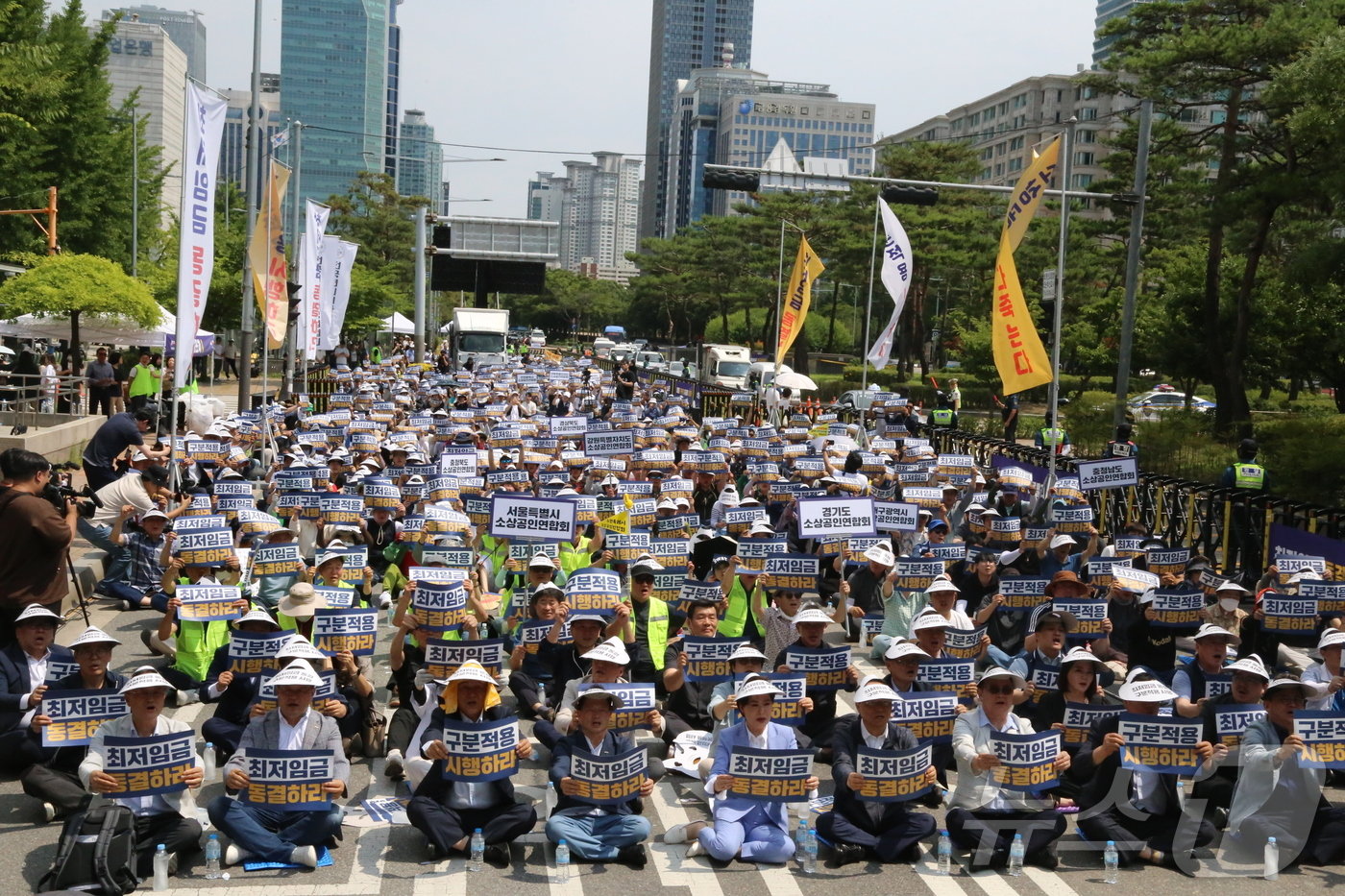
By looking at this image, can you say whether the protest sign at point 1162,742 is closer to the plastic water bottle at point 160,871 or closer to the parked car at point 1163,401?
the plastic water bottle at point 160,871

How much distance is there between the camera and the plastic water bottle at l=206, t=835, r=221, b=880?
24.7ft

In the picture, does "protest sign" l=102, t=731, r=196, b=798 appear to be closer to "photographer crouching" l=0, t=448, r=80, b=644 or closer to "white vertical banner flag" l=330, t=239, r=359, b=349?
"photographer crouching" l=0, t=448, r=80, b=644

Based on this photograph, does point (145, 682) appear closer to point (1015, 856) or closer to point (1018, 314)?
point (1015, 856)

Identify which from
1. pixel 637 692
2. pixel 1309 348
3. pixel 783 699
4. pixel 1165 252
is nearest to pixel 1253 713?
pixel 783 699

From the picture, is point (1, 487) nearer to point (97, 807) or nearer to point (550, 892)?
point (97, 807)

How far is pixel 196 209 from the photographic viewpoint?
17.3 m

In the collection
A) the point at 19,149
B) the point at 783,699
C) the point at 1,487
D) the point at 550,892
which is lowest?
the point at 550,892

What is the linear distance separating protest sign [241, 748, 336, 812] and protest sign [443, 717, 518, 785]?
63 centimetres

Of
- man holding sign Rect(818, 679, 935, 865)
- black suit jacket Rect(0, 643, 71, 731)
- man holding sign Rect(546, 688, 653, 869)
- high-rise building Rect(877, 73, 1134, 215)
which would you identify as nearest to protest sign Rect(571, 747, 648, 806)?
man holding sign Rect(546, 688, 653, 869)

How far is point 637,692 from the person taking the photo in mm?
8305

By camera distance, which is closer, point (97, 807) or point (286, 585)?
point (97, 807)

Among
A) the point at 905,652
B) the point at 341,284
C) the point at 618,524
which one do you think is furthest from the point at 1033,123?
the point at 905,652

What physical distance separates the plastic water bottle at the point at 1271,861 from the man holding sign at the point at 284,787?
5.12 meters

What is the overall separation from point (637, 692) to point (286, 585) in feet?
14.2
